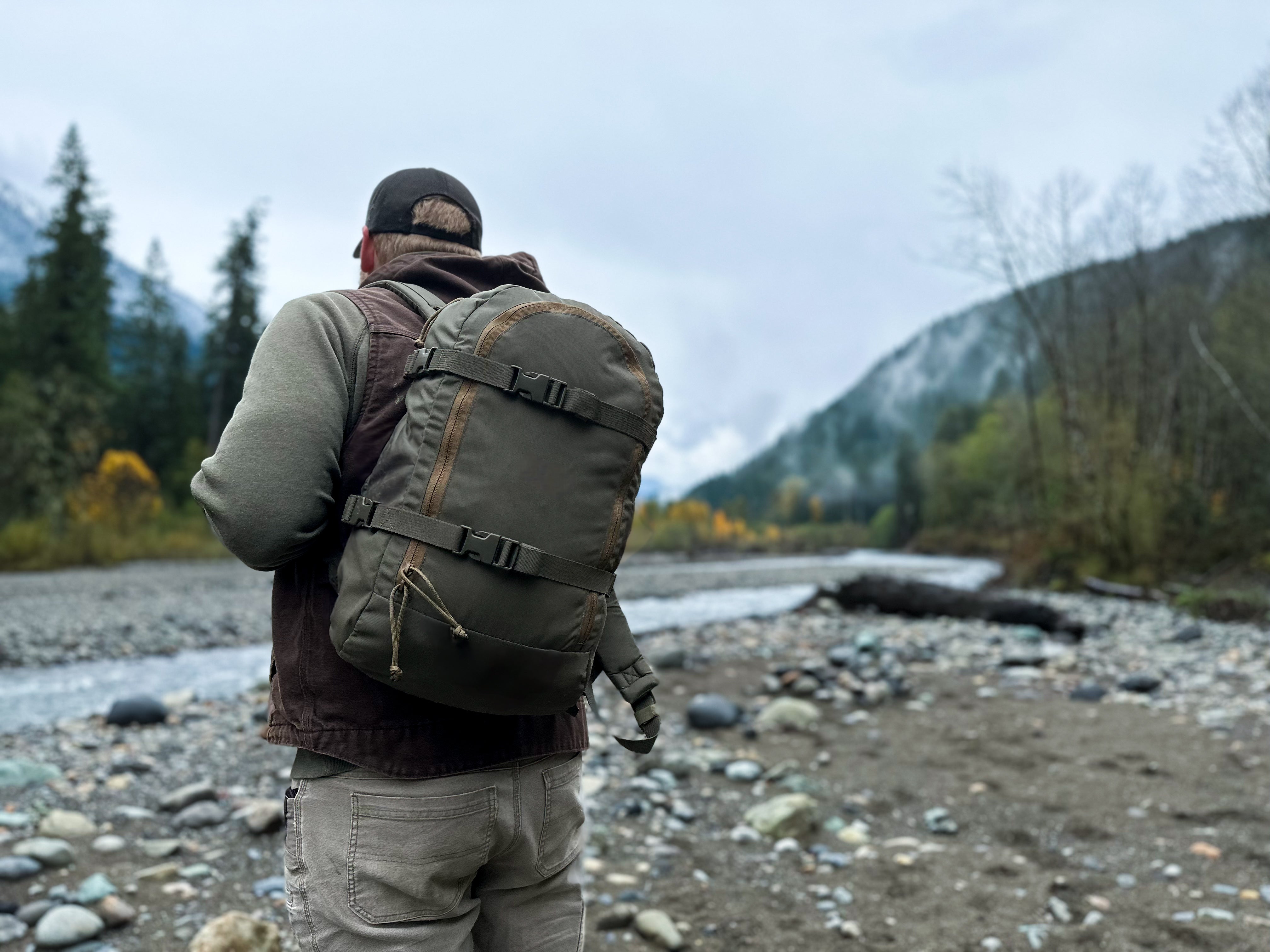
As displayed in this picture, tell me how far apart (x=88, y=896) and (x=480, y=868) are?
2.65 metres

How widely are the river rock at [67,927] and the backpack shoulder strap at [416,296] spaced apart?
112 inches

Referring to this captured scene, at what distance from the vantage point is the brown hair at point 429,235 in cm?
175

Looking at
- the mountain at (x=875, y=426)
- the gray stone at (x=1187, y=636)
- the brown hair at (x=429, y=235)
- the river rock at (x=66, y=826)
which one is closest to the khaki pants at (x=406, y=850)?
the brown hair at (x=429, y=235)

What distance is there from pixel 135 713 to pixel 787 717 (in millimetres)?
4938

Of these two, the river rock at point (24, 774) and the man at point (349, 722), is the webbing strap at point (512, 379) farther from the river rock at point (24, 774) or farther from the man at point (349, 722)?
the river rock at point (24, 774)

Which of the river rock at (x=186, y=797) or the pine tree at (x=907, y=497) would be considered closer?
the river rock at (x=186, y=797)

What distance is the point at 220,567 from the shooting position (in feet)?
86.9

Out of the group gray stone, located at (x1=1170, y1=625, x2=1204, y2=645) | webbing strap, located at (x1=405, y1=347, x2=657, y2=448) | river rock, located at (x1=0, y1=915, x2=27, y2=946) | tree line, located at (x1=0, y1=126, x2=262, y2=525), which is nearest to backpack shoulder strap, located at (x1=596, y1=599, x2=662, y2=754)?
webbing strap, located at (x1=405, y1=347, x2=657, y2=448)

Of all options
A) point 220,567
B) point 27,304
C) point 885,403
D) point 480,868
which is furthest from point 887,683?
point 885,403

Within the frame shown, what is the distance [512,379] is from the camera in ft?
4.73

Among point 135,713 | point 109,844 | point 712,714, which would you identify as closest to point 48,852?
point 109,844

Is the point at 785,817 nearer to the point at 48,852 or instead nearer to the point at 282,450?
the point at 48,852

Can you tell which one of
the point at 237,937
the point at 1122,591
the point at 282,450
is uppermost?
the point at 282,450

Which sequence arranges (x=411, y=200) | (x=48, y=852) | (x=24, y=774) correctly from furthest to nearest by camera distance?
(x=24, y=774) < (x=48, y=852) < (x=411, y=200)
